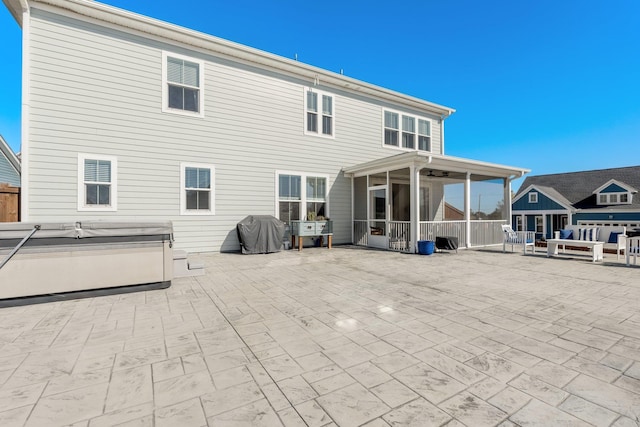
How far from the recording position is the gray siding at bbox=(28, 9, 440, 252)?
6473 mm

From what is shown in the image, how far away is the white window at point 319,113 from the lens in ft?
32.5

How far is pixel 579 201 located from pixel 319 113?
79.5ft

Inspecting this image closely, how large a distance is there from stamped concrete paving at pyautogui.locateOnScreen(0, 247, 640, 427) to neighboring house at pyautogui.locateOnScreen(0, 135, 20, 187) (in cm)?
1353

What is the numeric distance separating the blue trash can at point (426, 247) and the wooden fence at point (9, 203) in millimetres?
10432

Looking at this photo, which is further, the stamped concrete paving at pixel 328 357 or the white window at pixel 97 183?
the white window at pixel 97 183

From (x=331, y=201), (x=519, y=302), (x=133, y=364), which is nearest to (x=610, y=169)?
(x=331, y=201)

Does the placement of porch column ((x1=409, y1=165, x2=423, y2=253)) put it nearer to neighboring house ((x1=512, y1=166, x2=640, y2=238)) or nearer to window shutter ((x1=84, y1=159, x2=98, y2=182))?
window shutter ((x1=84, y1=159, x2=98, y2=182))

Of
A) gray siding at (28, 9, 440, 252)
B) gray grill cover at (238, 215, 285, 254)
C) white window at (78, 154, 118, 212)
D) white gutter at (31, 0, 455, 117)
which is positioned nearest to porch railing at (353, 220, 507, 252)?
gray siding at (28, 9, 440, 252)

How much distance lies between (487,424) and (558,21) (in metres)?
12.7

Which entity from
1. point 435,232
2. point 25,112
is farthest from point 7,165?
point 435,232

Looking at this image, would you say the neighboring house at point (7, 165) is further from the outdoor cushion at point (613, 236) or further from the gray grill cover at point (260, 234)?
the outdoor cushion at point (613, 236)

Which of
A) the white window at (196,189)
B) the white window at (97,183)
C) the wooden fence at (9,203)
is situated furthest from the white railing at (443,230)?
the wooden fence at (9,203)

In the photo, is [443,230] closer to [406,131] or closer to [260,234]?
[406,131]

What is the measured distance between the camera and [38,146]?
6348 mm
